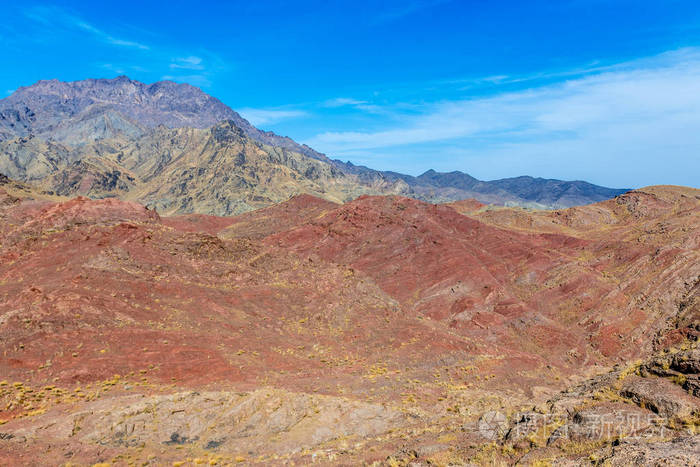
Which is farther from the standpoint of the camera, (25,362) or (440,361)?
(440,361)

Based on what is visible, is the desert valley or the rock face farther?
the rock face

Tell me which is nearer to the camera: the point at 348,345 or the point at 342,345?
the point at 342,345

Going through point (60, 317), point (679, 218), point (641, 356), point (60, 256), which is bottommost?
point (641, 356)

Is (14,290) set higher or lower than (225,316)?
higher

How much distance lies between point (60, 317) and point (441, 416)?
26914 mm

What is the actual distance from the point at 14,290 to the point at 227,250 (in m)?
19.6

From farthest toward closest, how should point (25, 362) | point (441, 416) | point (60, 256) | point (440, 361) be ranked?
point (60, 256) < point (440, 361) < point (25, 362) < point (441, 416)

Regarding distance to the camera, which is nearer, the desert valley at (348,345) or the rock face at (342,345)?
the desert valley at (348,345)

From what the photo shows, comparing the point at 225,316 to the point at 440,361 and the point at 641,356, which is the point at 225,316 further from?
the point at 641,356

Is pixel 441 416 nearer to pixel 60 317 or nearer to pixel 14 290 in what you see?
pixel 60 317

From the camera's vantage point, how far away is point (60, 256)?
37.8 m

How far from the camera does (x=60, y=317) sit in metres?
29.2

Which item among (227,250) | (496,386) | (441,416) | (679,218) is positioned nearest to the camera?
(441,416)

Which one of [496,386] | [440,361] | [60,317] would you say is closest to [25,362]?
[60,317]
